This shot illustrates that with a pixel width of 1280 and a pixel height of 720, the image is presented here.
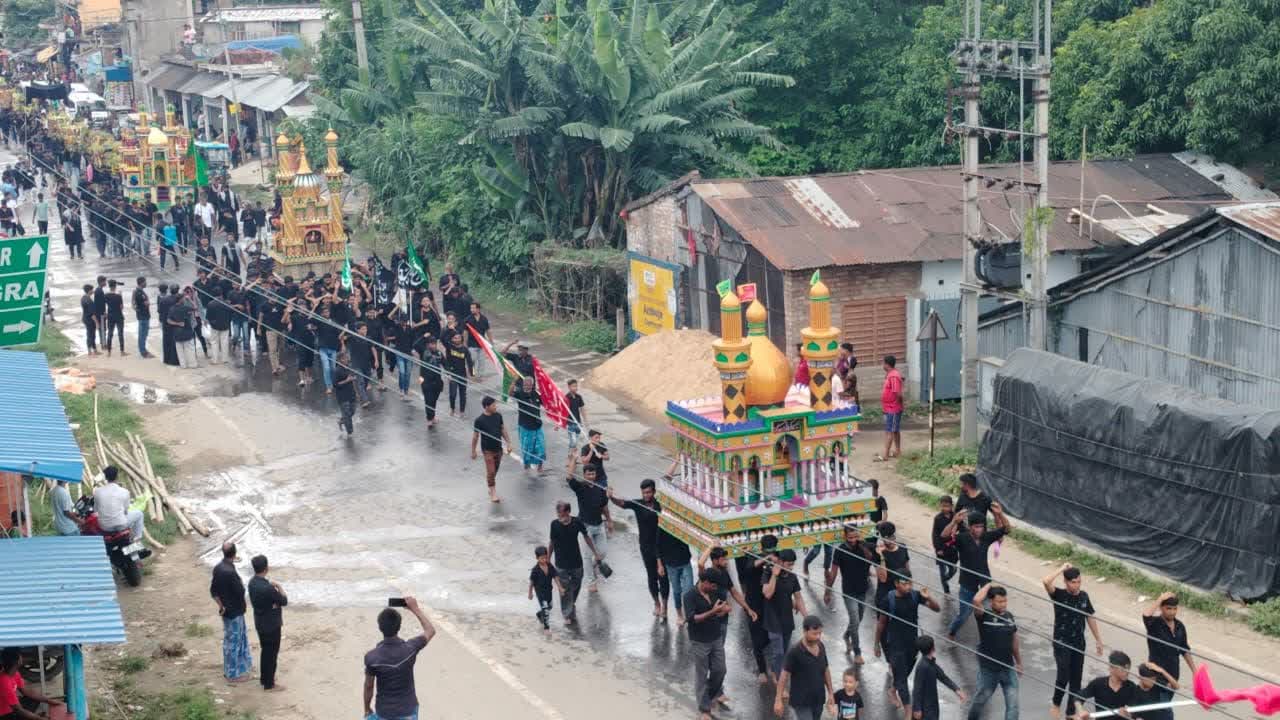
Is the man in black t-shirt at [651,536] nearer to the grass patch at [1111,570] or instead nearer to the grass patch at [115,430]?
the grass patch at [1111,570]

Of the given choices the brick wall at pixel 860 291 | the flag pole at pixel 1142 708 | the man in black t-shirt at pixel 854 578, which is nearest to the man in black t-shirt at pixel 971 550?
the man in black t-shirt at pixel 854 578

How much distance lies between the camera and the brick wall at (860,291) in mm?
23219

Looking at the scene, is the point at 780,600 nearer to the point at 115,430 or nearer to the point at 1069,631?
the point at 1069,631

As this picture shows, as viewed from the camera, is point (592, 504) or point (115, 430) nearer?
point (592, 504)

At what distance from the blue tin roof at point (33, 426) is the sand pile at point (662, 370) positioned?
364 inches

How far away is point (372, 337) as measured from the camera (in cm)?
2477

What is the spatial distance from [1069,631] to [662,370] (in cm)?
1235

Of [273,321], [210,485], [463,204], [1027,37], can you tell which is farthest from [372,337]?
[1027,37]

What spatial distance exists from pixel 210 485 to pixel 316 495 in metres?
1.62

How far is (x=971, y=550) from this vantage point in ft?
46.2

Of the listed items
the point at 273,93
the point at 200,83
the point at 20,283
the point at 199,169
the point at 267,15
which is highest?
the point at 267,15

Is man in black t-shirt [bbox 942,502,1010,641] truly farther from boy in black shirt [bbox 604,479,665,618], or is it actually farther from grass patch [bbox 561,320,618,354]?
grass patch [bbox 561,320,618,354]

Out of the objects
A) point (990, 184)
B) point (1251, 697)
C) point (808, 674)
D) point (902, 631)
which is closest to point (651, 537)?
point (902, 631)

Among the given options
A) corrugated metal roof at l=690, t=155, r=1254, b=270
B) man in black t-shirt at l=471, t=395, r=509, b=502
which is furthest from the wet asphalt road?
corrugated metal roof at l=690, t=155, r=1254, b=270
